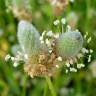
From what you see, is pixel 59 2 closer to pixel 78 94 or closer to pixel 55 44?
pixel 55 44

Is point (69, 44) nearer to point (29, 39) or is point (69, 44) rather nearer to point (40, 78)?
point (29, 39)

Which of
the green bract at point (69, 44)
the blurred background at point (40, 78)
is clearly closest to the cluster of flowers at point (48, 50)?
the green bract at point (69, 44)

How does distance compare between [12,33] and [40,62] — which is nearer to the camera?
[40,62]

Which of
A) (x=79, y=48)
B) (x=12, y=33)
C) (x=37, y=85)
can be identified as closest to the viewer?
(x=79, y=48)

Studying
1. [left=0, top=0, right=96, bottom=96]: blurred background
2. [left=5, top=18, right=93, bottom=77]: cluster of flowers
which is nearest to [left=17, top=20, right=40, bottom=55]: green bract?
[left=5, top=18, right=93, bottom=77]: cluster of flowers

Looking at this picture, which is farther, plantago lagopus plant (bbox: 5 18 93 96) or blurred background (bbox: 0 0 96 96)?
blurred background (bbox: 0 0 96 96)

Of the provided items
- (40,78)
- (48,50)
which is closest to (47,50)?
(48,50)

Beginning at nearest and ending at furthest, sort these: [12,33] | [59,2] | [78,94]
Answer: [59,2] < [78,94] < [12,33]

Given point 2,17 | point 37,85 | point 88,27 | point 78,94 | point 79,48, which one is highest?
point 2,17

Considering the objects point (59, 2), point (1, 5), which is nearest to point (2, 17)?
point (1, 5)

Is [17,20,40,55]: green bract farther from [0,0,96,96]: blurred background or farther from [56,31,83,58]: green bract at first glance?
[0,0,96,96]: blurred background
